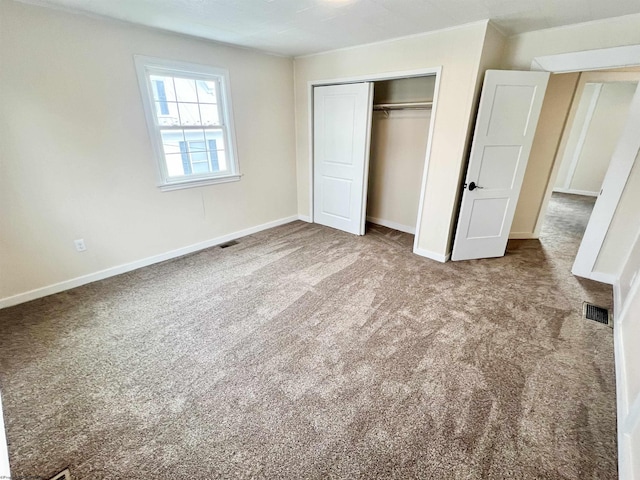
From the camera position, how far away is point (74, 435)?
1.47m

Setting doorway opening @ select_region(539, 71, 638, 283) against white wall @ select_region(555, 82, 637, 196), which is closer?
doorway opening @ select_region(539, 71, 638, 283)

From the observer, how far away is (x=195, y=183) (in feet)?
11.3

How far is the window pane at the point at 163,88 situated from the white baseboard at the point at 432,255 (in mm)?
3358

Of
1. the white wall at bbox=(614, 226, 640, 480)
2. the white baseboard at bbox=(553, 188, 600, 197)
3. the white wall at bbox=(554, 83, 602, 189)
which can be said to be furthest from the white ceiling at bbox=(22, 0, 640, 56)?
the white baseboard at bbox=(553, 188, 600, 197)

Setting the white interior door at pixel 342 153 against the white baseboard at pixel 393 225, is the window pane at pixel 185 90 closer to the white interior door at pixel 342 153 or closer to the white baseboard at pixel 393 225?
the white interior door at pixel 342 153

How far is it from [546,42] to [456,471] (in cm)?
365

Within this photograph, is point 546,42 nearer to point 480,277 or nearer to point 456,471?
point 480,277

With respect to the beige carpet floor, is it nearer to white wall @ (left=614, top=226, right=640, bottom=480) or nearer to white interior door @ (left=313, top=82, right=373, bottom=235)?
white wall @ (left=614, top=226, right=640, bottom=480)

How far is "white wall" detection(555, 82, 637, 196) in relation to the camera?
18.7 feet

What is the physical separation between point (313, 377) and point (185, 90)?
3.30 meters

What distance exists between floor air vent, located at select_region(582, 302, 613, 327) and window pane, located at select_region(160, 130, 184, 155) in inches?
172

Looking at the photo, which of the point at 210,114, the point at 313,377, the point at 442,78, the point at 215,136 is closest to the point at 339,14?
the point at 442,78

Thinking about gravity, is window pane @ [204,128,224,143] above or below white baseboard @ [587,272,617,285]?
above

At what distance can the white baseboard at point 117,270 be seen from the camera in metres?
2.55
